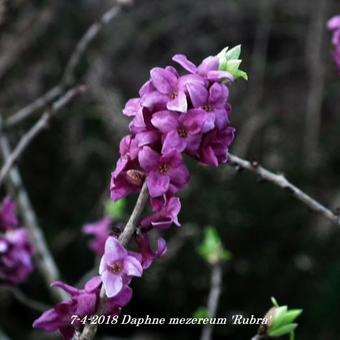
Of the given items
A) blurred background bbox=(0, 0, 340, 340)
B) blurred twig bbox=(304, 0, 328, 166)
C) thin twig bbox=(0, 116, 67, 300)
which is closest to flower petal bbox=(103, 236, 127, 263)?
thin twig bbox=(0, 116, 67, 300)

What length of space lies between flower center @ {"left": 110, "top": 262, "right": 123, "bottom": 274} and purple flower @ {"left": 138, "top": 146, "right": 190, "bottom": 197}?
127 mm

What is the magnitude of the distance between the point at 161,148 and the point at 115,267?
20 centimetres

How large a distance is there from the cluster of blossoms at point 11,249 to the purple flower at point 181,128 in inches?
33.4

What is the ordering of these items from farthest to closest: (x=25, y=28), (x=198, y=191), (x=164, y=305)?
(x=25, y=28) < (x=198, y=191) < (x=164, y=305)

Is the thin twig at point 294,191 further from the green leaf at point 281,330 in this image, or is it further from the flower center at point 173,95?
the flower center at point 173,95

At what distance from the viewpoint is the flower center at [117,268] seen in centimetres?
104

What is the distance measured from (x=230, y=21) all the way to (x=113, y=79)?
4.06 feet

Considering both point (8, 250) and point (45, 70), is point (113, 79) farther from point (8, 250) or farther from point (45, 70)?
point (8, 250)

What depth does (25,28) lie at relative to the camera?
4234 mm

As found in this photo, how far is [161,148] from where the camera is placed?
1.03 m

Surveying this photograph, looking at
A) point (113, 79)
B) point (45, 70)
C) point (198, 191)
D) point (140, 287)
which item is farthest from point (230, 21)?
point (140, 287)

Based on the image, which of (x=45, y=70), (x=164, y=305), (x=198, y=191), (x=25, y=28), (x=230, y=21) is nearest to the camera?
(x=164, y=305)

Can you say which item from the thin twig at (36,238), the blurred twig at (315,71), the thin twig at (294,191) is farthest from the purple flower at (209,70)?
the blurred twig at (315,71)

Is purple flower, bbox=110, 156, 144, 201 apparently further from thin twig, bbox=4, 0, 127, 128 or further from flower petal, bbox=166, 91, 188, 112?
thin twig, bbox=4, 0, 127, 128
